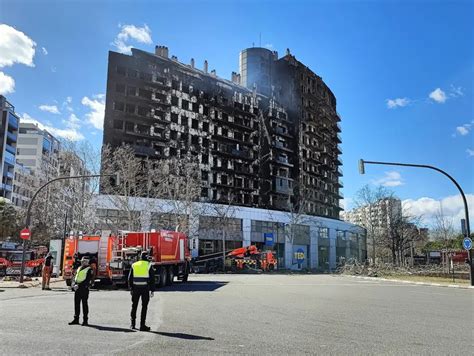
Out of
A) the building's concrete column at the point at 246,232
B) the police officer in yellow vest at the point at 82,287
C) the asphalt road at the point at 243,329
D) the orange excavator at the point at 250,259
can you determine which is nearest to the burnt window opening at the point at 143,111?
the building's concrete column at the point at 246,232

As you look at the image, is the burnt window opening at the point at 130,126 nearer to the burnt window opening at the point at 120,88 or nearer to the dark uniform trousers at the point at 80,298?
the burnt window opening at the point at 120,88

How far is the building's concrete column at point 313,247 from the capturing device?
73.9m

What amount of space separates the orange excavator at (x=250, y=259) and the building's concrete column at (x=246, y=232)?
1450 centimetres

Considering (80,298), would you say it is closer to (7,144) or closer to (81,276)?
(81,276)

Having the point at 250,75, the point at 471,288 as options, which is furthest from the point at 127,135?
the point at 471,288

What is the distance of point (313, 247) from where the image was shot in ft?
245

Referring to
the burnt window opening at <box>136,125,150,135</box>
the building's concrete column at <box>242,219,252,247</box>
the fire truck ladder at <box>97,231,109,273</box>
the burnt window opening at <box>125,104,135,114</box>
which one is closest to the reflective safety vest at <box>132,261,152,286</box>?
the fire truck ladder at <box>97,231,109,273</box>

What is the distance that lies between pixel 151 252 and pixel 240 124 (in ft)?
204

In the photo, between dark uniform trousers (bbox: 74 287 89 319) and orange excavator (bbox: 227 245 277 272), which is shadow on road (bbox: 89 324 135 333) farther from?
orange excavator (bbox: 227 245 277 272)

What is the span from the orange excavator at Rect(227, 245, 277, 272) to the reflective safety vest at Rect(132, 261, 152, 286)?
122 ft

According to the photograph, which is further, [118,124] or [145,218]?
[118,124]

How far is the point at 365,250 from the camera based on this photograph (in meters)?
96.8

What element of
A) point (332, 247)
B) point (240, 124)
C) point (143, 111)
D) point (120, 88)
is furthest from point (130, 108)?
point (332, 247)

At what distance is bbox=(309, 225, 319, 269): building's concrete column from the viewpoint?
73938 millimetres
